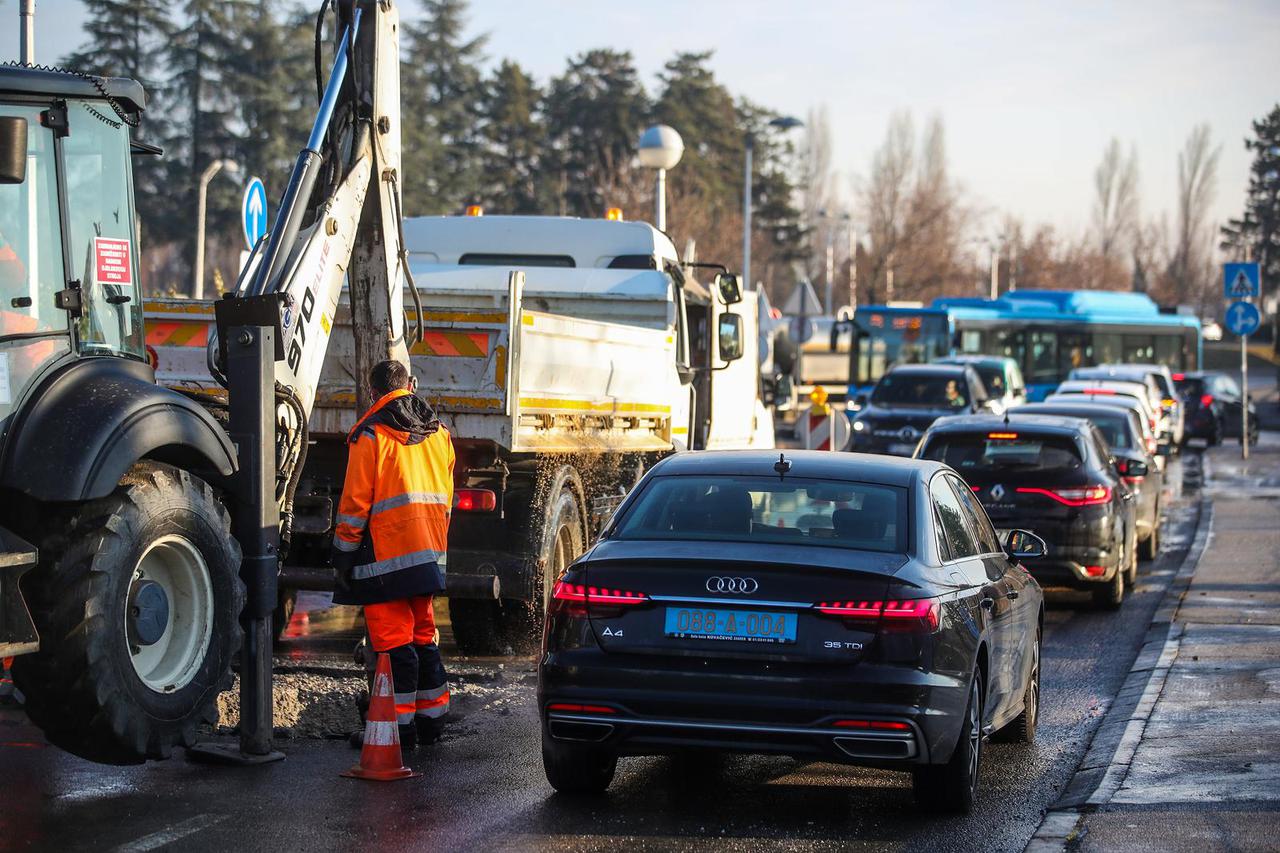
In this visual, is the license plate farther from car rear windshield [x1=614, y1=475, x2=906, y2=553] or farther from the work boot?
the work boot

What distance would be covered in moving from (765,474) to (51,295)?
2.93 metres

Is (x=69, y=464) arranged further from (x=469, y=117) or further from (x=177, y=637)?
(x=469, y=117)

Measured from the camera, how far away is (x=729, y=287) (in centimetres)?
1550

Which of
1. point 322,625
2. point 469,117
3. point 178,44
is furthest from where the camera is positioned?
point 469,117

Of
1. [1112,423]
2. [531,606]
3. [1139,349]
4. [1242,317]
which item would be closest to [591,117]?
[1139,349]

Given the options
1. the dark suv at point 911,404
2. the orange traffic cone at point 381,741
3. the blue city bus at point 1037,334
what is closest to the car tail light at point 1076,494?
the orange traffic cone at point 381,741

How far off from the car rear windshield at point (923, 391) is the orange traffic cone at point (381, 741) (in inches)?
802

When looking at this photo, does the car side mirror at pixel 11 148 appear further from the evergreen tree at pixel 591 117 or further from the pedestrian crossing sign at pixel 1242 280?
the evergreen tree at pixel 591 117

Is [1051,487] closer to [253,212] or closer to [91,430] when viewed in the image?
[253,212]

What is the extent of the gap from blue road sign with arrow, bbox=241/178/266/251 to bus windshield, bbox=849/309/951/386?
25500 mm

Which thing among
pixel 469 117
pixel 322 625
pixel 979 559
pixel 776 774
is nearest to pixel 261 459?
pixel 776 774

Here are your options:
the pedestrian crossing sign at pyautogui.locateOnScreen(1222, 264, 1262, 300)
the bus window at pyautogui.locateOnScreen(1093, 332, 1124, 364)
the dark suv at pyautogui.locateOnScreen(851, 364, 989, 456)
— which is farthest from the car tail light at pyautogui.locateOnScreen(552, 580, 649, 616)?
the bus window at pyautogui.locateOnScreen(1093, 332, 1124, 364)

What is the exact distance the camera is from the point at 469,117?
2968 inches

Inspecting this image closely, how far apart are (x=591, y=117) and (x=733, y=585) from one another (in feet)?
236
